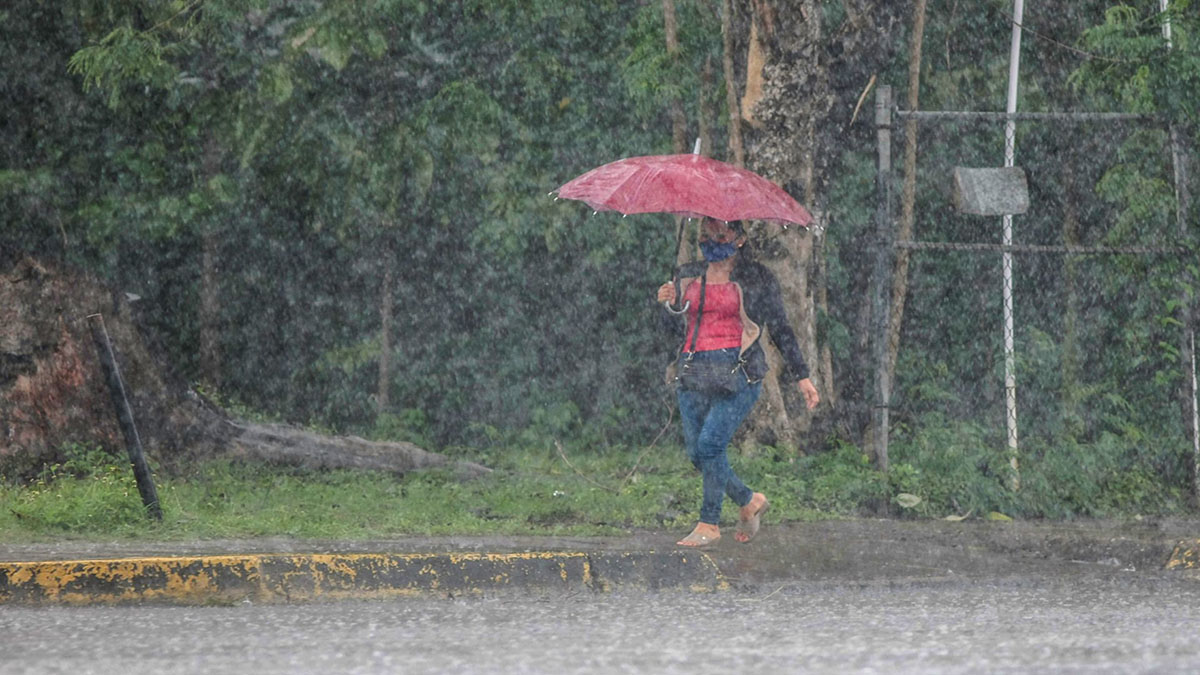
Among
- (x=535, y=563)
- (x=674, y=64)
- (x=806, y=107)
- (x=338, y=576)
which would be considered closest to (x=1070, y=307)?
(x=806, y=107)

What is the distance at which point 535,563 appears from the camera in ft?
25.5

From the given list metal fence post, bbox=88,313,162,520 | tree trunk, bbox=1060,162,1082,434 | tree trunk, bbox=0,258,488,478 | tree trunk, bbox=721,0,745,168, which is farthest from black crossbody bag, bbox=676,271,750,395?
tree trunk, bbox=1060,162,1082,434

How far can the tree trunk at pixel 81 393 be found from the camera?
36.7 ft

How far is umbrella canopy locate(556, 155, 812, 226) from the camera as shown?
8.15 meters

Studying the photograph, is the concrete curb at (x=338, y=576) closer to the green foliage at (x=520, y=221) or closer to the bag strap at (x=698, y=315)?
the bag strap at (x=698, y=315)

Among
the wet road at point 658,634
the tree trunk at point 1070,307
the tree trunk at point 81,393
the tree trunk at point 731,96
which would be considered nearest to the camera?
the wet road at point 658,634

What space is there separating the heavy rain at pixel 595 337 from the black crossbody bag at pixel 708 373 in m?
0.03

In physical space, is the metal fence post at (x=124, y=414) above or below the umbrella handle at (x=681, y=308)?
below

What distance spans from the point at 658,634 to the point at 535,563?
158cm

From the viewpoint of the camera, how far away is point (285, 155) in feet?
45.3

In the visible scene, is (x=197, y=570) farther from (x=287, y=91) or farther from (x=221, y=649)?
(x=287, y=91)

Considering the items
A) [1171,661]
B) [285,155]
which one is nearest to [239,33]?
[285,155]

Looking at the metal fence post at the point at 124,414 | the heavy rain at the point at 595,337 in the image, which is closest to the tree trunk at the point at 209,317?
the heavy rain at the point at 595,337

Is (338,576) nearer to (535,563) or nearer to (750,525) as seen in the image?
(535,563)
